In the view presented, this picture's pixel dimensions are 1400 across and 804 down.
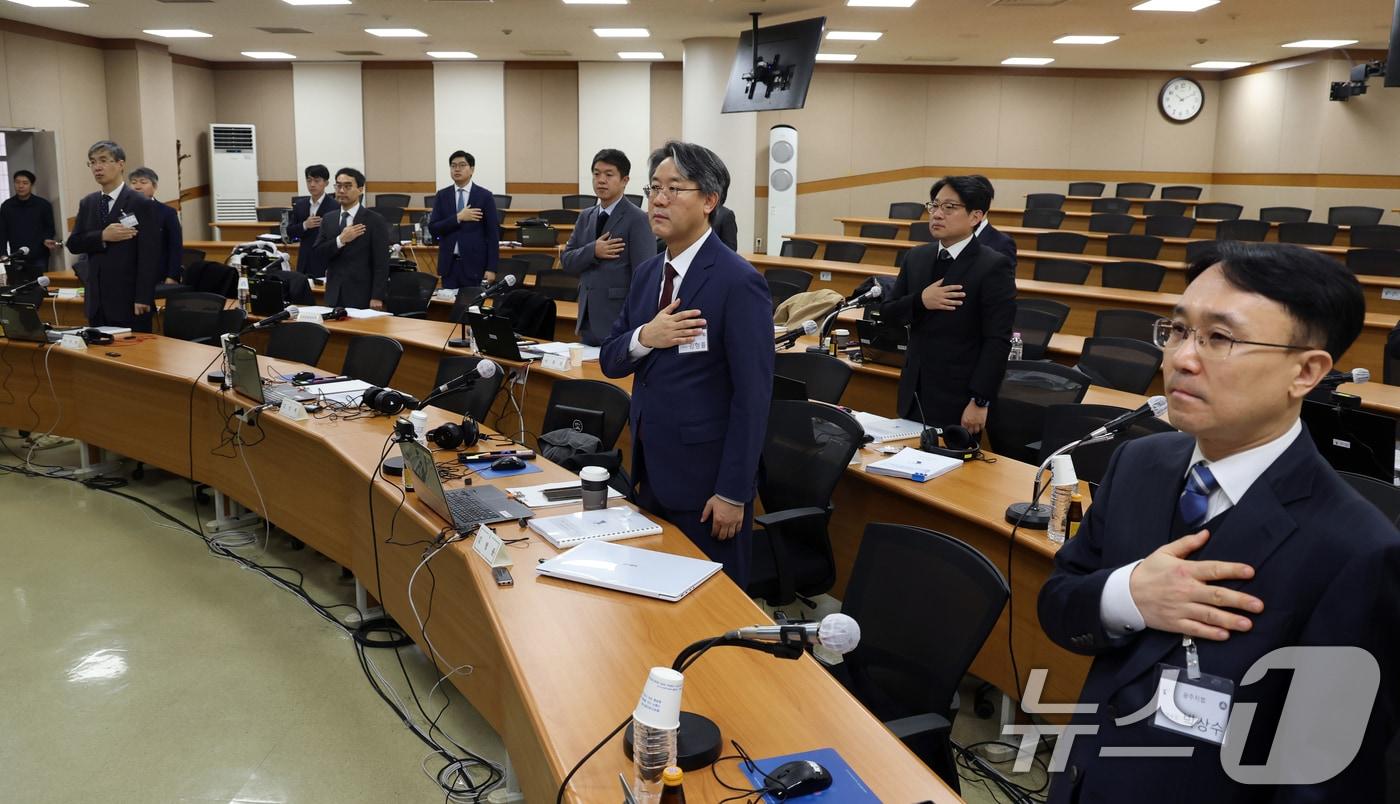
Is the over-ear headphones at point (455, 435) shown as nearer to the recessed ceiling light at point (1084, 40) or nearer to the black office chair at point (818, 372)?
the black office chair at point (818, 372)

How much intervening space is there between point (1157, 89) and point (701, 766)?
15974mm

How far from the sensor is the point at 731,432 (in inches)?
108

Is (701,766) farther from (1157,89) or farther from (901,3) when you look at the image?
(1157,89)

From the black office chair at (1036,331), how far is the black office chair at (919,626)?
3.65 m

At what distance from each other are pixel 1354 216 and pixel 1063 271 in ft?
18.6

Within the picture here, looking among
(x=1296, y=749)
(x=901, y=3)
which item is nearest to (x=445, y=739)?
(x=1296, y=749)

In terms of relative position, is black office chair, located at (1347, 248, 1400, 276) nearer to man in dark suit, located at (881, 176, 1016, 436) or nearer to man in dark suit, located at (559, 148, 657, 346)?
man in dark suit, located at (881, 176, 1016, 436)

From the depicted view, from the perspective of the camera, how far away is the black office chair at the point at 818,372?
4.44 m

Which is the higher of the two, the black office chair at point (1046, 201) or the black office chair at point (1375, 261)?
the black office chair at point (1046, 201)

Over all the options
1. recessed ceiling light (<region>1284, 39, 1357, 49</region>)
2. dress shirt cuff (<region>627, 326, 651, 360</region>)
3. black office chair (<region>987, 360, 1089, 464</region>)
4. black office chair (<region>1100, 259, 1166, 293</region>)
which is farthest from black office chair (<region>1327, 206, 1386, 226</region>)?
dress shirt cuff (<region>627, 326, 651, 360</region>)

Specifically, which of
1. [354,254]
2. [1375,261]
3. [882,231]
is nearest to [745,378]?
[354,254]

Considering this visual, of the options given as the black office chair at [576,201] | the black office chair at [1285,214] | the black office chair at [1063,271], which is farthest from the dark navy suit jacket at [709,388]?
the black office chair at [1285,214]

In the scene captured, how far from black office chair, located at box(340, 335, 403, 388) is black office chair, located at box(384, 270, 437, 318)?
87.9 inches

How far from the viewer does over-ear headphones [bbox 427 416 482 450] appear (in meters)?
3.60
